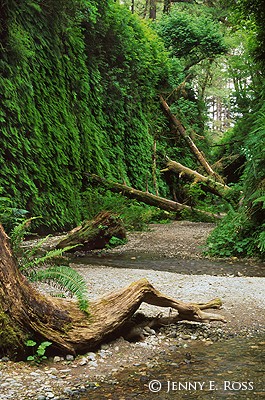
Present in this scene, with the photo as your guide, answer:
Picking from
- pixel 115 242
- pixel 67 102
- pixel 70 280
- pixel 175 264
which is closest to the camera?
pixel 70 280

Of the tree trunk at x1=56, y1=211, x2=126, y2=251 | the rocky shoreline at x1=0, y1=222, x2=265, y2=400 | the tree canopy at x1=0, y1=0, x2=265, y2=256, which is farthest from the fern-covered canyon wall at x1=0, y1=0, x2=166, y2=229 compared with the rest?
the rocky shoreline at x1=0, y1=222, x2=265, y2=400

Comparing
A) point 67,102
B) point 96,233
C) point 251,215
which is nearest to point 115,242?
point 96,233

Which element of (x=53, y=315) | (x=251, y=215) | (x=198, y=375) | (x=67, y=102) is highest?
(x=67, y=102)

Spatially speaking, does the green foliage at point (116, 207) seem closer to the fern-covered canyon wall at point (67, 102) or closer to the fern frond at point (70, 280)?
the fern-covered canyon wall at point (67, 102)

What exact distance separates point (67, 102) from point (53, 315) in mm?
8524

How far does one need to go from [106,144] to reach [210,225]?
148 inches

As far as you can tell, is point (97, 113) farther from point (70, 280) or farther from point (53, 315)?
point (53, 315)

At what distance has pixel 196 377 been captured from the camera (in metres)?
3.01

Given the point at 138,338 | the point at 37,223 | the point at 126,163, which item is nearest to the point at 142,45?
the point at 126,163

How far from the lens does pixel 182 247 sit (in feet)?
30.0

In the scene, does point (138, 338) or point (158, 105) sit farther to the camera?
point (158, 105)

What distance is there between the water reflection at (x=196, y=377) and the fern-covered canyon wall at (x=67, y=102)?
5.78 m

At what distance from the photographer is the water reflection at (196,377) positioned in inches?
108

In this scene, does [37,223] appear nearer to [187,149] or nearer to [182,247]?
[182,247]
